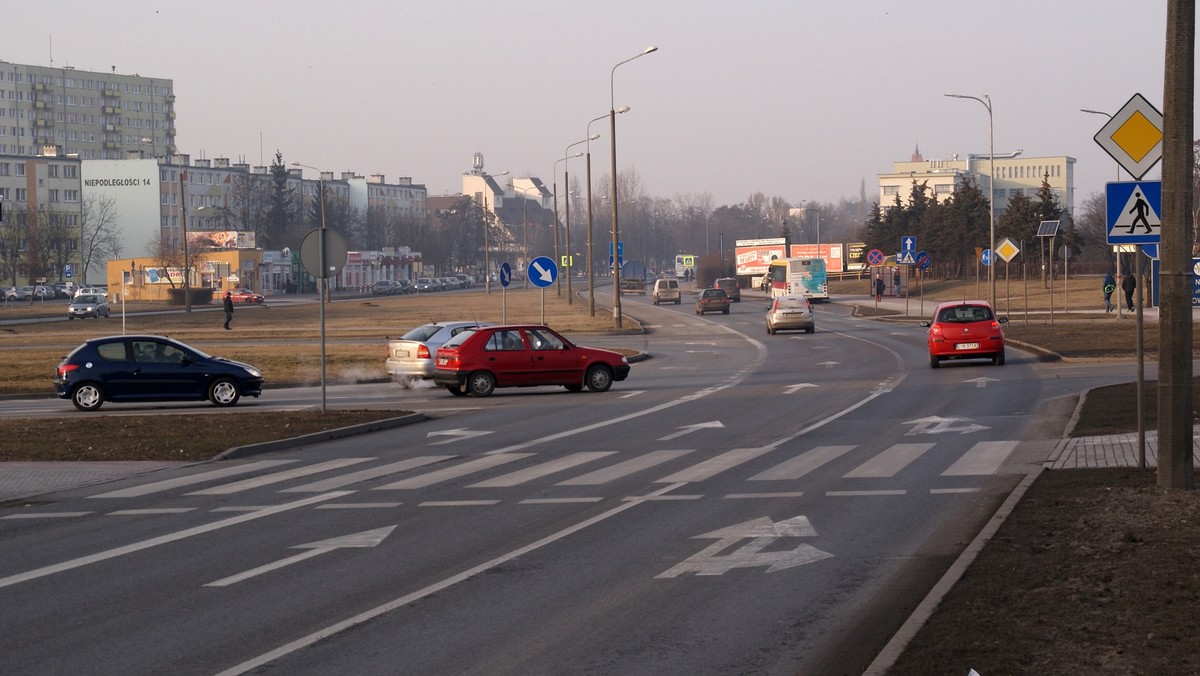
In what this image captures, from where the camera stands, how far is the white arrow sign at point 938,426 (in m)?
17.5

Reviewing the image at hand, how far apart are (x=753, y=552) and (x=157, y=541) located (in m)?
5.00

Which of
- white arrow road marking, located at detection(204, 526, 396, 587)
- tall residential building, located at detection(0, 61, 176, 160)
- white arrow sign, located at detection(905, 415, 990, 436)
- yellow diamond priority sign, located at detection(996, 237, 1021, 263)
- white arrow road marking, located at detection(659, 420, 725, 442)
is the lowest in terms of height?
white arrow road marking, located at detection(659, 420, 725, 442)

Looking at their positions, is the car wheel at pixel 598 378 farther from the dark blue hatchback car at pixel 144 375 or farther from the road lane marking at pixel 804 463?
the road lane marking at pixel 804 463

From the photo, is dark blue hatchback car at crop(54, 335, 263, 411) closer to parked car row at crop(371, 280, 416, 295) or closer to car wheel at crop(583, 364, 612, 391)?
car wheel at crop(583, 364, 612, 391)

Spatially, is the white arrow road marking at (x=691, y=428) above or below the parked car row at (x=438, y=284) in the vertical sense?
below

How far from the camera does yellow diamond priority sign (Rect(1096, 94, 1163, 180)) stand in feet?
39.5

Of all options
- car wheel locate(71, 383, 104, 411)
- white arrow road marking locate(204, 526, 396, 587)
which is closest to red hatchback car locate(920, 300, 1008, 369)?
car wheel locate(71, 383, 104, 411)

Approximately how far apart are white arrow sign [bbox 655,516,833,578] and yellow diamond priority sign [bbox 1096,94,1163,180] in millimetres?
4772

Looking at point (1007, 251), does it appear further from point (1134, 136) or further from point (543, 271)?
point (1134, 136)

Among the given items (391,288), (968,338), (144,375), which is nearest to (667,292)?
(391,288)

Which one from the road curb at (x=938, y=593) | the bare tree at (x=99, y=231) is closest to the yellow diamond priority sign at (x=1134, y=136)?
the road curb at (x=938, y=593)

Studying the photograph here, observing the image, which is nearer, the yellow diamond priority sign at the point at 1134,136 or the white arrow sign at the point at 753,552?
the white arrow sign at the point at 753,552

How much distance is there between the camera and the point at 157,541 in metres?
10.7

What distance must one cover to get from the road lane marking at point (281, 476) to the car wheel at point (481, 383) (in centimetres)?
926
